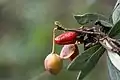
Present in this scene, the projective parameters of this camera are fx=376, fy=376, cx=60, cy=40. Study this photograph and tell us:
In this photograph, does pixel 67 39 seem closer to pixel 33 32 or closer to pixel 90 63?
pixel 90 63

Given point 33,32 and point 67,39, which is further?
point 33,32

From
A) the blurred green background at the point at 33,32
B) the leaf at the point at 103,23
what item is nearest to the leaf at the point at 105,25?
the leaf at the point at 103,23

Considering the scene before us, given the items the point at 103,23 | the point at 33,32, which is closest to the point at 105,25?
the point at 103,23

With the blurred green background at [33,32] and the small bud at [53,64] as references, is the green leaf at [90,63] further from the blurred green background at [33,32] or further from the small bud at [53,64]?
the blurred green background at [33,32]

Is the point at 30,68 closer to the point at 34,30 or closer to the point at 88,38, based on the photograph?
the point at 34,30

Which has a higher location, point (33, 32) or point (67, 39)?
point (33, 32)
